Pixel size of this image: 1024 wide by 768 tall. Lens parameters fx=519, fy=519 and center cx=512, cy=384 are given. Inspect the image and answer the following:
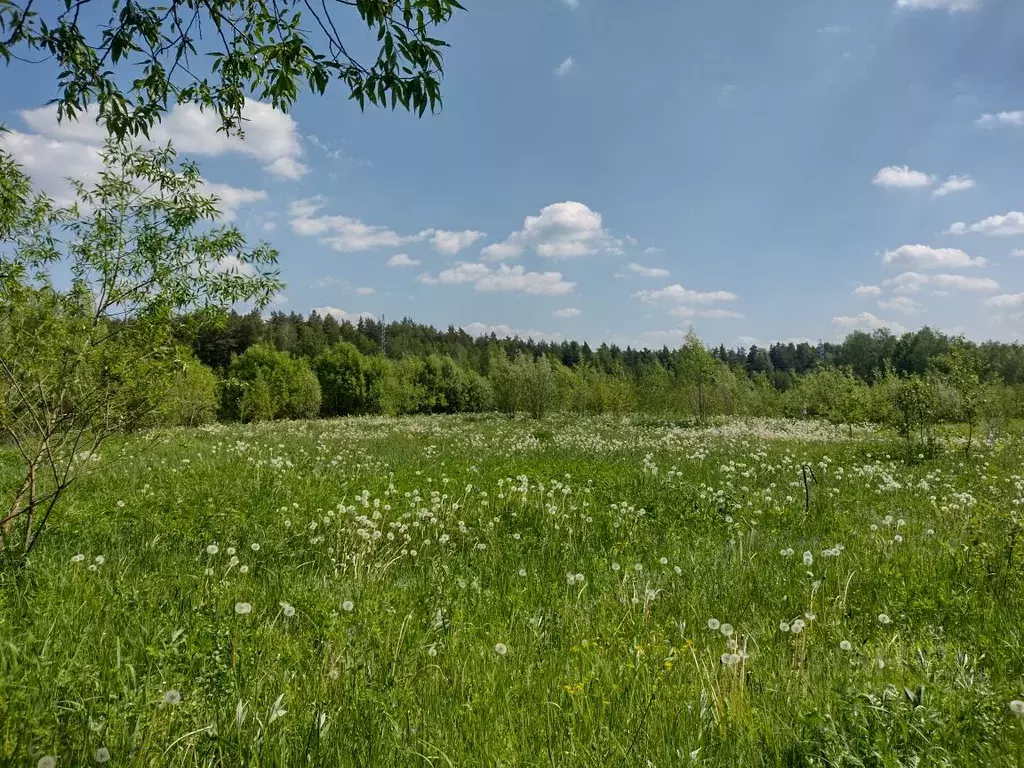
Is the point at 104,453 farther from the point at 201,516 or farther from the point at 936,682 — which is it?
the point at 936,682

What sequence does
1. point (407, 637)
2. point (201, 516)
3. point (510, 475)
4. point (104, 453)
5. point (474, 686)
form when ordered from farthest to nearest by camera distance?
point (104, 453)
point (510, 475)
point (201, 516)
point (407, 637)
point (474, 686)

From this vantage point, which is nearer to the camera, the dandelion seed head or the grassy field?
the dandelion seed head

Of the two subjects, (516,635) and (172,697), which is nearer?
(172,697)

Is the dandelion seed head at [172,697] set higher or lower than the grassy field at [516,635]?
higher

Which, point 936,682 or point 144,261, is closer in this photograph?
point 936,682

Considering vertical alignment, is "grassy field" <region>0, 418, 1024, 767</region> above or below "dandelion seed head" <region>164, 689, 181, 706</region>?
below

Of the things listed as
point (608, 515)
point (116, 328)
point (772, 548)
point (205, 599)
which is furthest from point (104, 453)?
point (772, 548)

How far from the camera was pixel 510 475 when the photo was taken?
12.1m

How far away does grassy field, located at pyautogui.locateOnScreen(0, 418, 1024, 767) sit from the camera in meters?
2.59

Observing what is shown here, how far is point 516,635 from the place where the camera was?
14.3 ft

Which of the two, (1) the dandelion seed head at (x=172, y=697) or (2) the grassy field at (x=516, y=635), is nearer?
(1) the dandelion seed head at (x=172, y=697)

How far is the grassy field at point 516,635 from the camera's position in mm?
2594

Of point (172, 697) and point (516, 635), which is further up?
point (172, 697)

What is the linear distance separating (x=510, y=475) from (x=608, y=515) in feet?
13.2
